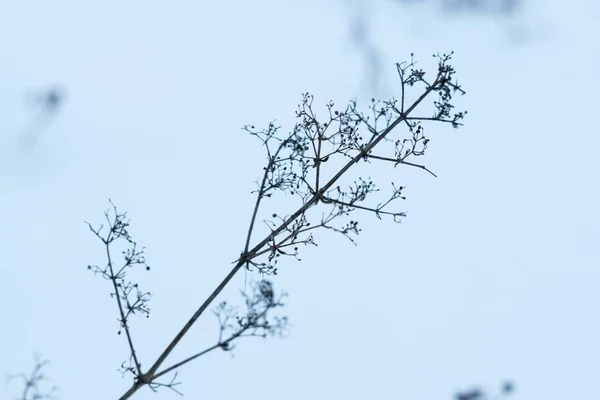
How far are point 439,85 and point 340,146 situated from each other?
5.63 feet

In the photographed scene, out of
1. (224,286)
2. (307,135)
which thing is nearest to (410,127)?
(307,135)

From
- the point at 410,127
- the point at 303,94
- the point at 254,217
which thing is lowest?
the point at 254,217

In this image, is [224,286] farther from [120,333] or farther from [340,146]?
[340,146]

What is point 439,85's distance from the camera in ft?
34.4

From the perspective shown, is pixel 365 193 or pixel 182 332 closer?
pixel 182 332

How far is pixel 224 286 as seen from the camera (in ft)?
29.6

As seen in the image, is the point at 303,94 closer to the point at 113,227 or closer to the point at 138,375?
the point at 113,227

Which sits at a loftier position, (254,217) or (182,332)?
(254,217)

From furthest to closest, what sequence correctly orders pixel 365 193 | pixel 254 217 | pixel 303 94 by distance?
1. pixel 303 94
2. pixel 365 193
3. pixel 254 217

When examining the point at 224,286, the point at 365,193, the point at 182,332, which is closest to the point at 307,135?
the point at 365,193

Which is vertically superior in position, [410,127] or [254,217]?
[410,127]

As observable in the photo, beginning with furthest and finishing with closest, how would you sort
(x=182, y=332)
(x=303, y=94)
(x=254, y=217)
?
(x=303, y=94) < (x=254, y=217) < (x=182, y=332)

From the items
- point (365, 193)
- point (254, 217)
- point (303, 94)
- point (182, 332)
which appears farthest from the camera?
point (303, 94)

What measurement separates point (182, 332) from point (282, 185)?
2.60 m
